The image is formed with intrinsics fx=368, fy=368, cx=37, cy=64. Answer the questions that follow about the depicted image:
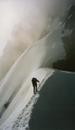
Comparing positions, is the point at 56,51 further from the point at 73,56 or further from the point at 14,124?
the point at 14,124

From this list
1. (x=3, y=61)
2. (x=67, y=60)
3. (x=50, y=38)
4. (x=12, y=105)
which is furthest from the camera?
(x=3, y=61)

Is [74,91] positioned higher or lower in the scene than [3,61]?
lower

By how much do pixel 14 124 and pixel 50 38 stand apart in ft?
54.3

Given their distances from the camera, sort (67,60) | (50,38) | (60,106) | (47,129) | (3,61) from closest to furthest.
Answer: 1. (47,129)
2. (60,106)
3. (67,60)
4. (50,38)
5. (3,61)

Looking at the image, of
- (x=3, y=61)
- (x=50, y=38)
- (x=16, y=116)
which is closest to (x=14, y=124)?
(x=16, y=116)

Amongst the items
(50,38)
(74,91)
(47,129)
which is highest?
(50,38)

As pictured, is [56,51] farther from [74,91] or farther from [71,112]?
[71,112]

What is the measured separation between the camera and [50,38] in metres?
37.8

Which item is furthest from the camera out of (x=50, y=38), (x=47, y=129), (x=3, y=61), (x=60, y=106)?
(x=3, y=61)

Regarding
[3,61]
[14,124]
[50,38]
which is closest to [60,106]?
[14,124]

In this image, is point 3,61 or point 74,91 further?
point 3,61

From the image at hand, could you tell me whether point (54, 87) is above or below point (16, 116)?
above

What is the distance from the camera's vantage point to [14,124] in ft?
74.7

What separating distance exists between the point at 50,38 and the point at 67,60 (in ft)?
19.5
